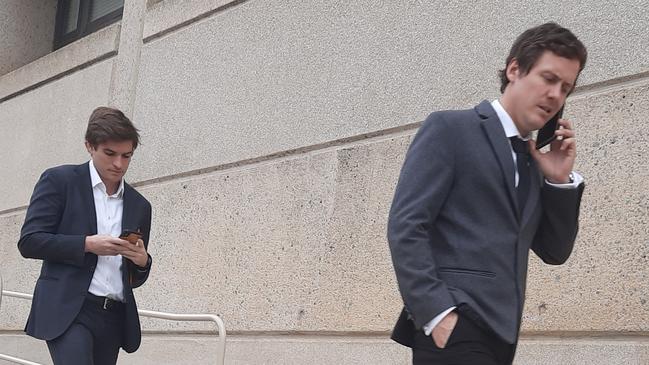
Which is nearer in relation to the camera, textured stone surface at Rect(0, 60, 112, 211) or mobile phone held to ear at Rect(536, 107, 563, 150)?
mobile phone held to ear at Rect(536, 107, 563, 150)

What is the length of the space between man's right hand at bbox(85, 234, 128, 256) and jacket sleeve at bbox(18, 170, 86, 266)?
3 centimetres

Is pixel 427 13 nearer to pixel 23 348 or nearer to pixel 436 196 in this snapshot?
pixel 436 196

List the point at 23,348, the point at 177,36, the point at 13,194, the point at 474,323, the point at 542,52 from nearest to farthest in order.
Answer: the point at 474,323, the point at 542,52, the point at 177,36, the point at 23,348, the point at 13,194

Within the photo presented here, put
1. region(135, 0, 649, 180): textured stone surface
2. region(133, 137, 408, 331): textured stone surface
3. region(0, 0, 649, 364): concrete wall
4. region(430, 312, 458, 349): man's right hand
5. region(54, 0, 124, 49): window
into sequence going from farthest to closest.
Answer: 1. region(54, 0, 124, 49): window
2. region(133, 137, 408, 331): textured stone surface
3. region(135, 0, 649, 180): textured stone surface
4. region(0, 0, 649, 364): concrete wall
5. region(430, 312, 458, 349): man's right hand

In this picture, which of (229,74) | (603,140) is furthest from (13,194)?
(603,140)

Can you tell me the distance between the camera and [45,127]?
9.62 meters

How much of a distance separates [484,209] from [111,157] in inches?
86.1

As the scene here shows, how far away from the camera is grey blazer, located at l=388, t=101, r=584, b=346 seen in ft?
8.84

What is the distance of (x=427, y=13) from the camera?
5895 mm

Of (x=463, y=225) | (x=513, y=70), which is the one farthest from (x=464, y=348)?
(x=513, y=70)

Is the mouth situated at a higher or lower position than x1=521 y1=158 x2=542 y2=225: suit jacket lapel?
higher

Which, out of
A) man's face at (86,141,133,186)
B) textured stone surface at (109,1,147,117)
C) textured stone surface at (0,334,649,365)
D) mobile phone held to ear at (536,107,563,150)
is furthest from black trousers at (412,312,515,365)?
textured stone surface at (109,1,147,117)

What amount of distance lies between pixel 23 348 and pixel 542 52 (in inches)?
275

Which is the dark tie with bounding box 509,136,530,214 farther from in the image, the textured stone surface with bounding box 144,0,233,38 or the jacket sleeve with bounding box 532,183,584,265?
the textured stone surface with bounding box 144,0,233,38
